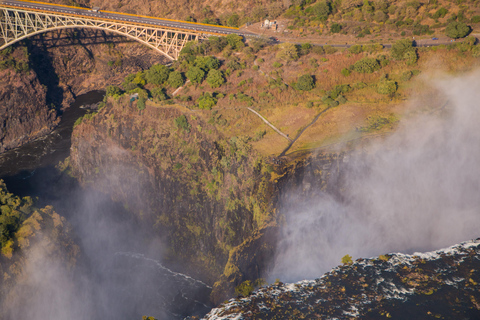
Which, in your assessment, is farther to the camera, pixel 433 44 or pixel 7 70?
pixel 7 70

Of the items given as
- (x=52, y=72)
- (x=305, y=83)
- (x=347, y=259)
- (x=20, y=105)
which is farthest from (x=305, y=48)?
(x=52, y=72)

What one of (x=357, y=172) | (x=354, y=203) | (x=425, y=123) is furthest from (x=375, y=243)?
(x=425, y=123)

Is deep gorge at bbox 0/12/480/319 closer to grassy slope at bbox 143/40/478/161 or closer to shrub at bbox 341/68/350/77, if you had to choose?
grassy slope at bbox 143/40/478/161

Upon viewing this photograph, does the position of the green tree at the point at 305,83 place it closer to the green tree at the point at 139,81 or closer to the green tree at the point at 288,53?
the green tree at the point at 288,53

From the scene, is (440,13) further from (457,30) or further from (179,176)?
(179,176)

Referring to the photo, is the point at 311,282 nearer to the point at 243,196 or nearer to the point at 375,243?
the point at 375,243
